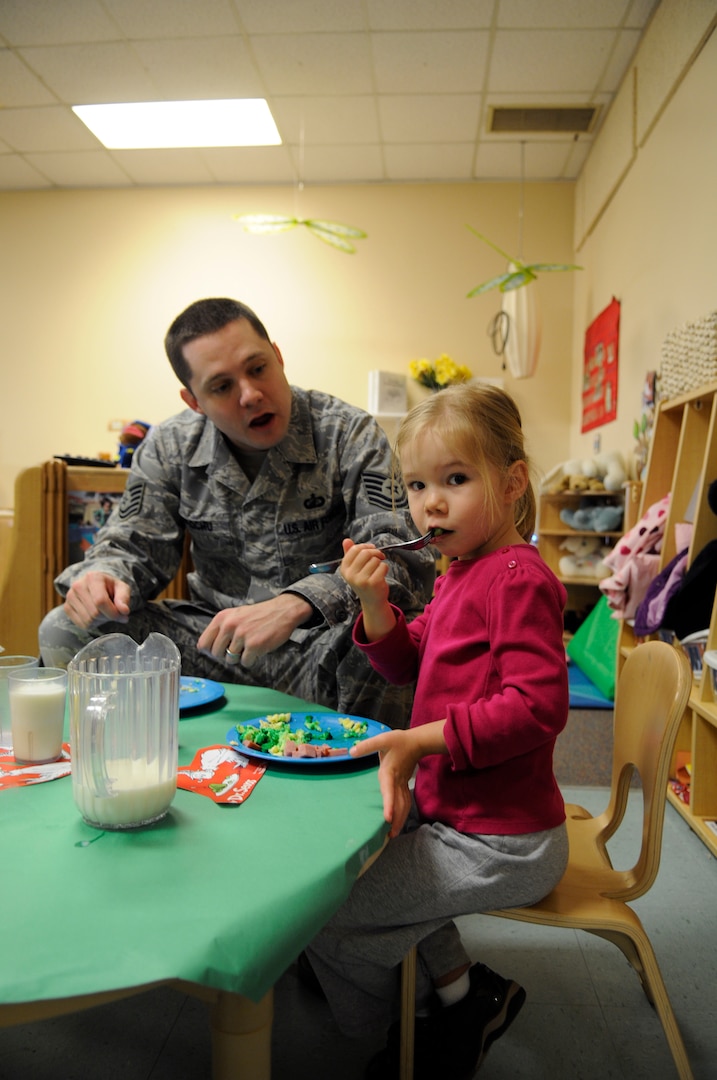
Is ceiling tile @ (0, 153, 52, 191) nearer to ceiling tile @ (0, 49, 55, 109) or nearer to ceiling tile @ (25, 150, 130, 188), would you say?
ceiling tile @ (25, 150, 130, 188)

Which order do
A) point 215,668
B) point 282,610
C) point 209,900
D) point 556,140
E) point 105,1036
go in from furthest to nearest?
point 556,140 → point 215,668 → point 282,610 → point 105,1036 → point 209,900

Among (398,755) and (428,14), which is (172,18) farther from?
(398,755)

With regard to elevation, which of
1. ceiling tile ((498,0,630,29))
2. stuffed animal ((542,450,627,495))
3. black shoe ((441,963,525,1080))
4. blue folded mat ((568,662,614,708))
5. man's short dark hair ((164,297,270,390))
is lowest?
blue folded mat ((568,662,614,708))

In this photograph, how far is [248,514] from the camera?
5.79 feet

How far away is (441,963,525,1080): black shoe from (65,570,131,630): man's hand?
824 millimetres

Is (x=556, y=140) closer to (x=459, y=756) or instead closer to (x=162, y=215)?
(x=162, y=215)

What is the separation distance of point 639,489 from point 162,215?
13.2ft

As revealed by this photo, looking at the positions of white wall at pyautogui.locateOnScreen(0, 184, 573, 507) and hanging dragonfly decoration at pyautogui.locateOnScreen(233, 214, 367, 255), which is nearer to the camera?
hanging dragonfly decoration at pyautogui.locateOnScreen(233, 214, 367, 255)

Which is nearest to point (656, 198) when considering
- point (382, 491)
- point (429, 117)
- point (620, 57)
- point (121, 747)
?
point (620, 57)

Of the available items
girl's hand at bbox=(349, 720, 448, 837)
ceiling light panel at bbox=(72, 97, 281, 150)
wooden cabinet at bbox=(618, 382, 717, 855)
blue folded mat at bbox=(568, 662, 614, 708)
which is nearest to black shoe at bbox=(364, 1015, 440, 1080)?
girl's hand at bbox=(349, 720, 448, 837)

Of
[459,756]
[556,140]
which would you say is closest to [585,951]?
[459,756]

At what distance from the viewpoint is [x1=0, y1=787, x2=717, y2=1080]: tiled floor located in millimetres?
1081

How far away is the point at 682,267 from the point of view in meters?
3.14

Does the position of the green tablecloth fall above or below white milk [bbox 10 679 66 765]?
below
